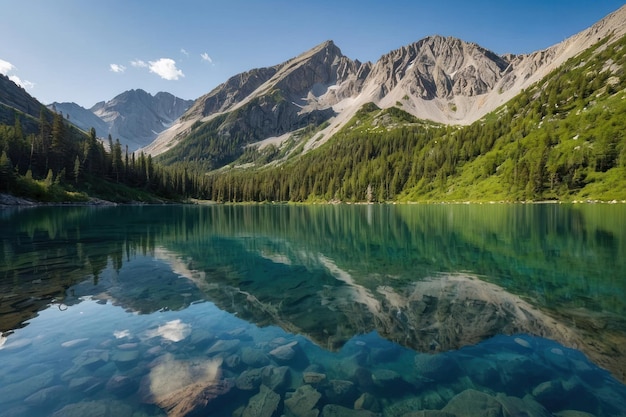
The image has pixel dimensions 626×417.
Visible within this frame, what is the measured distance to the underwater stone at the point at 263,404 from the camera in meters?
8.19

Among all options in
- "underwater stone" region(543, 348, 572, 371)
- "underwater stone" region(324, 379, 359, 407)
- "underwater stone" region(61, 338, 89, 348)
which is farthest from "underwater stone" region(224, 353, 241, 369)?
"underwater stone" region(543, 348, 572, 371)

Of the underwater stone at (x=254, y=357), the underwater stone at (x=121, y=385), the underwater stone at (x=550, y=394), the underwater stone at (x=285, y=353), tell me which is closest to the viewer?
the underwater stone at (x=550, y=394)

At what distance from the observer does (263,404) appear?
856cm

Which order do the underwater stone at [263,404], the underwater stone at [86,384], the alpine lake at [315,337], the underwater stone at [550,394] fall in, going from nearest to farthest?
1. the underwater stone at [263,404]
2. the underwater stone at [550,394]
3. the alpine lake at [315,337]
4. the underwater stone at [86,384]

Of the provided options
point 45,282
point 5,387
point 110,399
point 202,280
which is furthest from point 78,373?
point 45,282

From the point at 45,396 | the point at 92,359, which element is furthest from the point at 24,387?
the point at 92,359

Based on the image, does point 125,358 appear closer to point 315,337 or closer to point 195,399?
point 195,399

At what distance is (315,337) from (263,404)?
4920 mm

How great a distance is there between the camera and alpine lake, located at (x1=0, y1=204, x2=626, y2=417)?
8766 mm

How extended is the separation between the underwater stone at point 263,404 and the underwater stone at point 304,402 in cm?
36

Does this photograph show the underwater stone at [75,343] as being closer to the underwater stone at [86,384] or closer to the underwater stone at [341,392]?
the underwater stone at [86,384]

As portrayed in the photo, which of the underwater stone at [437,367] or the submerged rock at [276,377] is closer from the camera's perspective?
the submerged rock at [276,377]

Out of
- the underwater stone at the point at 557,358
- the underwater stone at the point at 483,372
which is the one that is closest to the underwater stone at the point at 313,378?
the underwater stone at the point at 483,372

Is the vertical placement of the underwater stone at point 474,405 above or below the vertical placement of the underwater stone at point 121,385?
below
